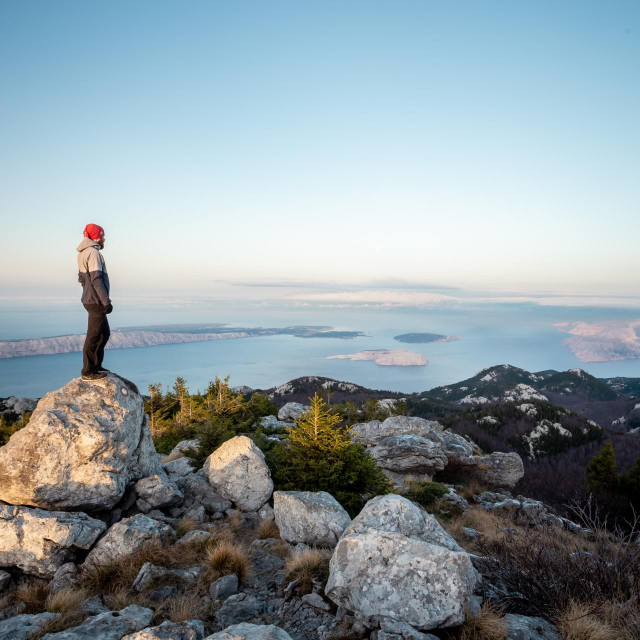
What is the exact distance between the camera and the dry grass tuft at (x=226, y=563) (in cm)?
645

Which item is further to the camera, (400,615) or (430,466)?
(430,466)

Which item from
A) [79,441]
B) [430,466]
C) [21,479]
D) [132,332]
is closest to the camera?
[21,479]

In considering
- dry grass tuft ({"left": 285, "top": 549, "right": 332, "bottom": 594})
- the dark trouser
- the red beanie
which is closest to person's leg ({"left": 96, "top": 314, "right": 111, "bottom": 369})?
the dark trouser

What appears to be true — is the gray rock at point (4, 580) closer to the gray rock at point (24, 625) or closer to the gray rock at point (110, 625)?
the gray rock at point (24, 625)

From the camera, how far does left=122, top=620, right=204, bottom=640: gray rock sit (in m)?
4.08

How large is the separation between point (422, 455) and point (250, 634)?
17.6 m

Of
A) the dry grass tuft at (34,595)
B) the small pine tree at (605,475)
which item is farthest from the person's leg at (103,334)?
the small pine tree at (605,475)

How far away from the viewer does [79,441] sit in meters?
8.30

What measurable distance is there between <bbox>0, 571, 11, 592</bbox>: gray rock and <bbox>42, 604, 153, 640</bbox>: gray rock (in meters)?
2.76

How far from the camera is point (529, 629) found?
14.7 feet

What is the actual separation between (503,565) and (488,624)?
154cm

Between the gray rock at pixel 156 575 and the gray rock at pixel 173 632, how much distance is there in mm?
1852

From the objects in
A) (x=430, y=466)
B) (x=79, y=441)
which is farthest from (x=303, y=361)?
(x=79, y=441)

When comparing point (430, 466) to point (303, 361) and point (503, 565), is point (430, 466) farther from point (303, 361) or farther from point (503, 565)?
point (303, 361)
